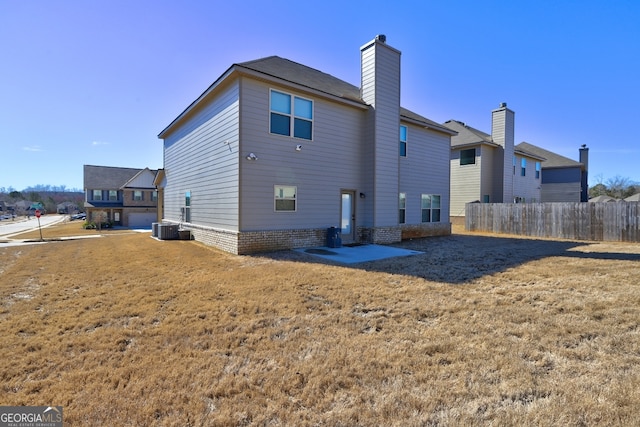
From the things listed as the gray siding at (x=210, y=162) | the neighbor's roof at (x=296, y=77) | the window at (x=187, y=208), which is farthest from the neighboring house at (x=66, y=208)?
the neighbor's roof at (x=296, y=77)

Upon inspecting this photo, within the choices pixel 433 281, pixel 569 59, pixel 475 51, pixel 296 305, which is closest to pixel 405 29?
pixel 475 51

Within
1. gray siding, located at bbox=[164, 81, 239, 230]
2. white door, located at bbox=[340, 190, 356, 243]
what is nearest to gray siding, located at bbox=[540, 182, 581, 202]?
white door, located at bbox=[340, 190, 356, 243]

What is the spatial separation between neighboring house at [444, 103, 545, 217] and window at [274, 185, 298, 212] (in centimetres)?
1568

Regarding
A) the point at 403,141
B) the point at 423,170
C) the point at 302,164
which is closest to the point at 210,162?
the point at 302,164

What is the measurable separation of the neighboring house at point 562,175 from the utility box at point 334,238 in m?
26.9

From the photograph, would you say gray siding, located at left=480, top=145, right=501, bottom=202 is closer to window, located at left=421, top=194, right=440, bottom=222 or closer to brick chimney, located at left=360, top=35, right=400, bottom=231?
window, located at left=421, top=194, right=440, bottom=222

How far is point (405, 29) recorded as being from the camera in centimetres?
1250

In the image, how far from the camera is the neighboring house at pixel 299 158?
32.6ft

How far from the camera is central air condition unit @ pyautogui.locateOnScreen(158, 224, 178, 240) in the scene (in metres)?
13.9

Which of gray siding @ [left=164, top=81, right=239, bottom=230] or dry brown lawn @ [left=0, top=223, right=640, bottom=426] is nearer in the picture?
dry brown lawn @ [left=0, top=223, right=640, bottom=426]

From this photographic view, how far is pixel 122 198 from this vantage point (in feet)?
127

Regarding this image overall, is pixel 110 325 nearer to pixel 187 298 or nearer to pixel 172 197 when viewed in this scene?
pixel 187 298

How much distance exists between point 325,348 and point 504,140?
2409 centimetres

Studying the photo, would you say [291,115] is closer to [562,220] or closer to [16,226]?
[562,220]
